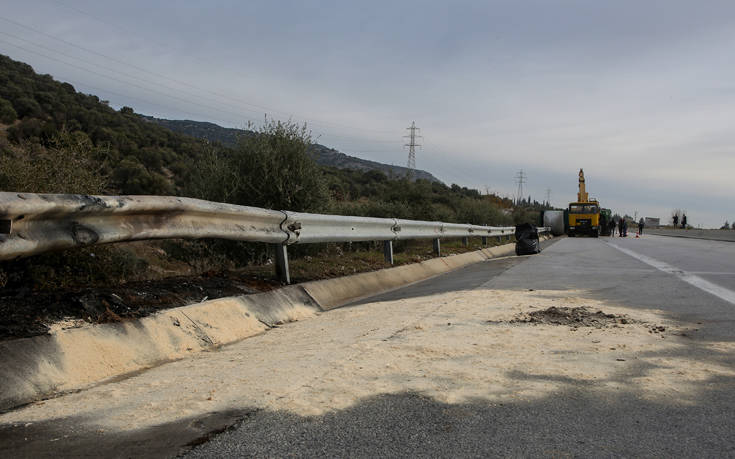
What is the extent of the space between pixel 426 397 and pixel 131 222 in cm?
282

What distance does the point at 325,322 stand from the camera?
5695 millimetres

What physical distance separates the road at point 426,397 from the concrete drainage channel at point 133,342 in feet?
0.58

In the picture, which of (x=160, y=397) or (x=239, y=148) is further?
(x=239, y=148)

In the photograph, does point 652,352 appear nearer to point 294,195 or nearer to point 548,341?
point 548,341

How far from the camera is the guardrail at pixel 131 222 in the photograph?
11.9ft

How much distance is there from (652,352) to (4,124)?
41247 millimetres

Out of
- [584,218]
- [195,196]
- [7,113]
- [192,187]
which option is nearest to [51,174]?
[195,196]

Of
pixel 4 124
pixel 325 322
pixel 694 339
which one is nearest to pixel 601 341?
pixel 694 339

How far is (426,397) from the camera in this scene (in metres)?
3.02

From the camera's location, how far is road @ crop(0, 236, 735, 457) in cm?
242

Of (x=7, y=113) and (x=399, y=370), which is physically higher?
(x=7, y=113)

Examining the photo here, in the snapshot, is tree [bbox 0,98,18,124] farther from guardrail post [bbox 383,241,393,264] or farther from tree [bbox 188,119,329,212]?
guardrail post [bbox 383,241,393,264]

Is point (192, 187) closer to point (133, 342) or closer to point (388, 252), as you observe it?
point (388, 252)

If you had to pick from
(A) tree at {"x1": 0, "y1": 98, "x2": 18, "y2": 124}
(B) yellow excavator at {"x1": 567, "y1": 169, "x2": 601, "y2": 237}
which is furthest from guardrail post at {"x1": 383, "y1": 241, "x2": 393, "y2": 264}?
(B) yellow excavator at {"x1": 567, "y1": 169, "x2": 601, "y2": 237}
